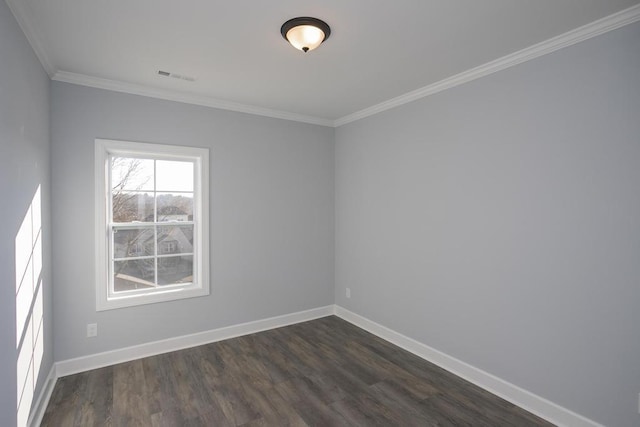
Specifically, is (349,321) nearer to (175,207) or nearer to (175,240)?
(175,240)

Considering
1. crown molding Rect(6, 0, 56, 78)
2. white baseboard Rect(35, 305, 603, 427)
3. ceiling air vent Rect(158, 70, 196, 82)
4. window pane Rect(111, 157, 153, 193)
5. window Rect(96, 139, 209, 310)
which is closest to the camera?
crown molding Rect(6, 0, 56, 78)

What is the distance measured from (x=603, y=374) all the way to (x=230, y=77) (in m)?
3.59

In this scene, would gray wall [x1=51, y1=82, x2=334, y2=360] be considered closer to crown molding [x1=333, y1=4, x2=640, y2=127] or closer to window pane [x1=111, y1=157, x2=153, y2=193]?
window pane [x1=111, y1=157, x2=153, y2=193]

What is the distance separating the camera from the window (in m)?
3.14

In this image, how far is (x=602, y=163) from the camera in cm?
211

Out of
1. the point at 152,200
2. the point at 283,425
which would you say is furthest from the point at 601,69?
the point at 152,200

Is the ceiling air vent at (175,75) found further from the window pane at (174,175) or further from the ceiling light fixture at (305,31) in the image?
the ceiling light fixture at (305,31)

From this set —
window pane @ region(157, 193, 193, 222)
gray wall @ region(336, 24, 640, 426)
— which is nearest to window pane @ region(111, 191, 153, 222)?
window pane @ region(157, 193, 193, 222)

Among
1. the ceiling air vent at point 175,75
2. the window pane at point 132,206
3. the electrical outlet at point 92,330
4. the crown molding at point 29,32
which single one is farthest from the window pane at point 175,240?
the crown molding at point 29,32

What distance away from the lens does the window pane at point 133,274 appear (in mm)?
3301

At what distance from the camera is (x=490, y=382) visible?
2.71 meters

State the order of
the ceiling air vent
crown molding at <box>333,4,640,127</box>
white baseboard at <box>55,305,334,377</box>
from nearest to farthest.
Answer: crown molding at <box>333,4,640,127</box>, the ceiling air vent, white baseboard at <box>55,305,334,377</box>

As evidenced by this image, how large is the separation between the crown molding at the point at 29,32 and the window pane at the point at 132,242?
150 centimetres

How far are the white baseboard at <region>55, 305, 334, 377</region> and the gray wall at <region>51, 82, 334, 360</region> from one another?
6cm
